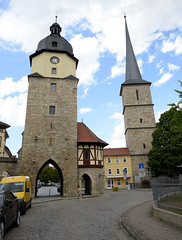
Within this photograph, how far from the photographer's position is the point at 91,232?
6.08m

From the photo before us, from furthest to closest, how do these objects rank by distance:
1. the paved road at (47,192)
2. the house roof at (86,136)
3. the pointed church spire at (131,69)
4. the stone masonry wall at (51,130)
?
the pointed church spire at (131,69), the paved road at (47,192), the house roof at (86,136), the stone masonry wall at (51,130)

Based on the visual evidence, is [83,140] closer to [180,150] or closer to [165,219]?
[180,150]

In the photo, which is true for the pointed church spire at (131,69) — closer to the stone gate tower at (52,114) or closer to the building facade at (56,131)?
the stone gate tower at (52,114)

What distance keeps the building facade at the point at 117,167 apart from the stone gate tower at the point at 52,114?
19109 mm

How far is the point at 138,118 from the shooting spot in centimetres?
3641

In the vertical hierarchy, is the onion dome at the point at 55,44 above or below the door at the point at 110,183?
above

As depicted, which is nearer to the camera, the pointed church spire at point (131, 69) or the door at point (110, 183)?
the door at point (110, 183)

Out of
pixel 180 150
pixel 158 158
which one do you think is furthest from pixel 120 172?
pixel 180 150

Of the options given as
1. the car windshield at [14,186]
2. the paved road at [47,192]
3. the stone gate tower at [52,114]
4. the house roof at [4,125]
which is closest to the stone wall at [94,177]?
the stone gate tower at [52,114]

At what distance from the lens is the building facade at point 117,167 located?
1452 inches

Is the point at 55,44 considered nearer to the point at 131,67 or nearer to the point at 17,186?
the point at 17,186

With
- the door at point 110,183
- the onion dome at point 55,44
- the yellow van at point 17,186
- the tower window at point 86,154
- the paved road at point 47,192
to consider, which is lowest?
the paved road at point 47,192

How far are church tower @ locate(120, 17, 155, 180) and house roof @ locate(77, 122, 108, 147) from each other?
1341 cm

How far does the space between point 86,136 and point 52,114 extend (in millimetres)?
4993
